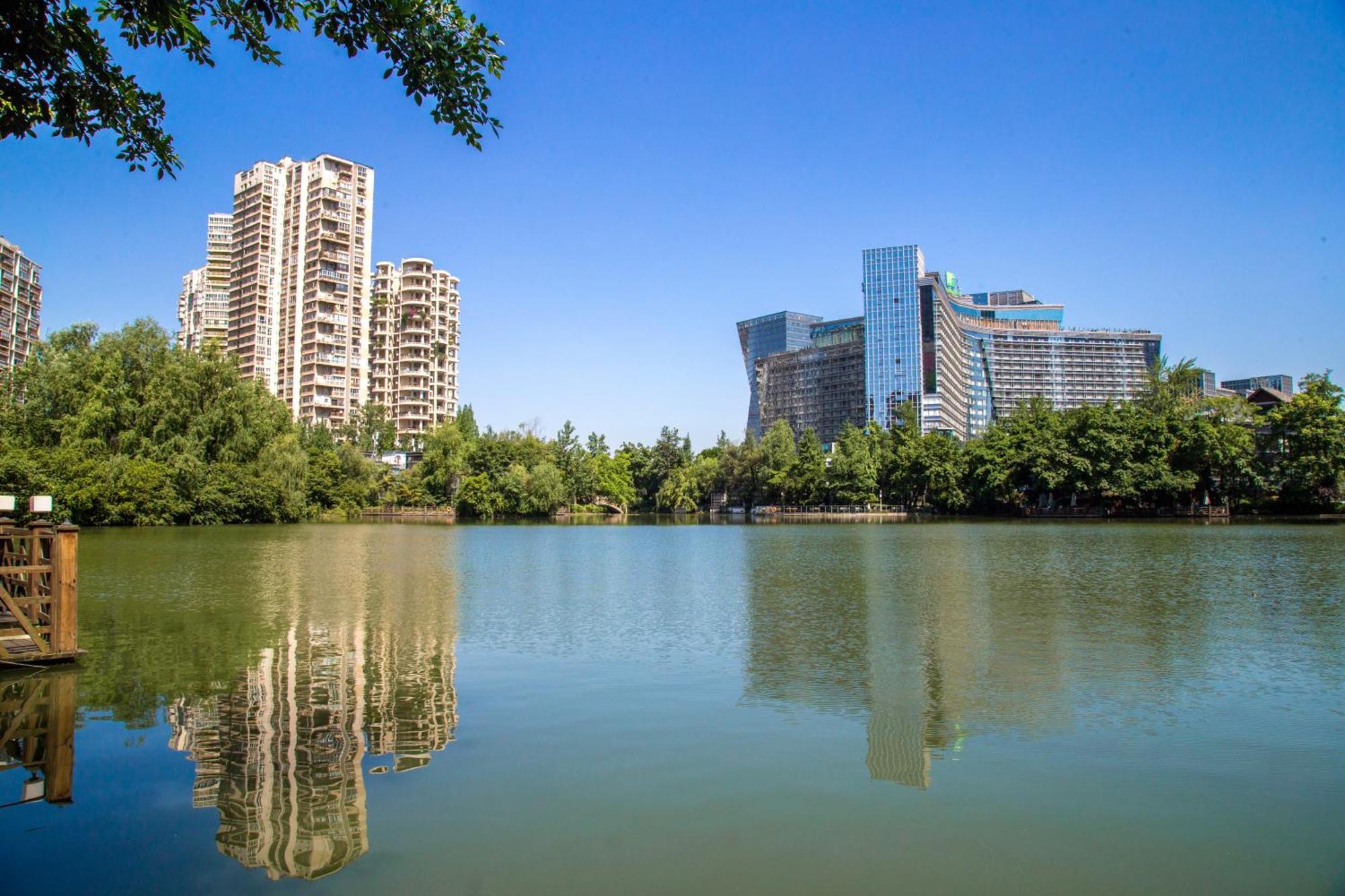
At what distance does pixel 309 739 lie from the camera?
8445mm

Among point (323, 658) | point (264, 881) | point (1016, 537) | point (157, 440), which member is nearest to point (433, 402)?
point (157, 440)

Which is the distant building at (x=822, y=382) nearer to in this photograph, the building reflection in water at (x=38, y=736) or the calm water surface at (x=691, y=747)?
the calm water surface at (x=691, y=747)

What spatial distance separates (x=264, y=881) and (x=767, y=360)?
17384cm

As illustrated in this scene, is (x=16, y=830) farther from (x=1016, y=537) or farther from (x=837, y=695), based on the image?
(x=1016, y=537)

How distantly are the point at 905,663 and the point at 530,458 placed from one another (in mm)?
93911

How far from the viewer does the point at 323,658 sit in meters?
12.5

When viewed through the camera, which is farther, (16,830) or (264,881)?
(16,830)

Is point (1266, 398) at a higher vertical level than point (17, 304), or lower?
lower

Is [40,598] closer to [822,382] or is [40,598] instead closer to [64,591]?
[64,591]

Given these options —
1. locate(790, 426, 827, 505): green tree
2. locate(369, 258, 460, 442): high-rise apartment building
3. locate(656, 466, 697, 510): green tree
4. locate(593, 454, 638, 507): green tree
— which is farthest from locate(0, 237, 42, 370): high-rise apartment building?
locate(790, 426, 827, 505): green tree

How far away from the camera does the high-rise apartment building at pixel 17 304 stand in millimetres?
80062

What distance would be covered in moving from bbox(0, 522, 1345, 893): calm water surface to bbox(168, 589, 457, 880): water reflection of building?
0.04 metres

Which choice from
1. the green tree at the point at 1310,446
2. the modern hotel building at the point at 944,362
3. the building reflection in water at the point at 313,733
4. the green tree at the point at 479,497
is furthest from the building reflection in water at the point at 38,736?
the modern hotel building at the point at 944,362

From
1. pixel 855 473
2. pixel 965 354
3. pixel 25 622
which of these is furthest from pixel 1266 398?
pixel 25 622
